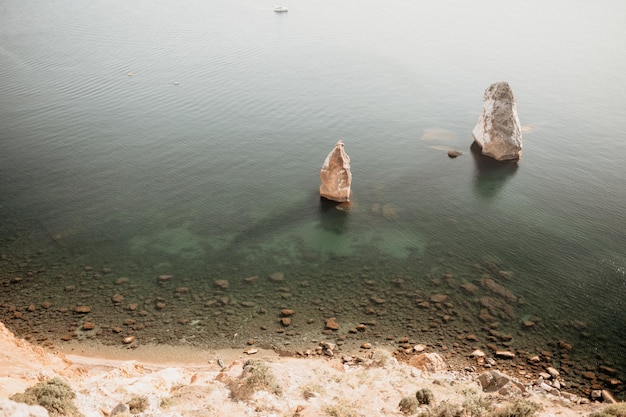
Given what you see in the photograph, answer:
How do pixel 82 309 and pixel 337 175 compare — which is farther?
pixel 337 175

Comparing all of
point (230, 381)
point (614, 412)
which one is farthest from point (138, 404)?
point (614, 412)

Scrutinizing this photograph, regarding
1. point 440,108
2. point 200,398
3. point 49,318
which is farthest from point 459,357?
point 440,108

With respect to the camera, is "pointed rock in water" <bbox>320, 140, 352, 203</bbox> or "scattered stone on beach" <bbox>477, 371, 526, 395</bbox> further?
"pointed rock in water" <bbox>320, 140, 352, 203</bbox>

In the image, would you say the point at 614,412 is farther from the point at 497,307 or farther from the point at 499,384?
the point at 497,307

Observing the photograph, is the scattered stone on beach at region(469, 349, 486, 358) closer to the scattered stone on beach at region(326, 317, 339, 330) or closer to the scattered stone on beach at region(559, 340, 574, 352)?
the scattered stone on beach at region(559, 340, 574, 352)

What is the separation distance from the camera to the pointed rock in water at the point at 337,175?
37.7 m

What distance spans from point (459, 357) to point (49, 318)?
24.8 metres

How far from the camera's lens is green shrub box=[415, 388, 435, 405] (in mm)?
17688

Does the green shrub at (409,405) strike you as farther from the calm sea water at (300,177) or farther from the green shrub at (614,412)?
the calm sea water at (300,177)

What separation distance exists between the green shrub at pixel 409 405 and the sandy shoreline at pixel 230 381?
30 centimetres

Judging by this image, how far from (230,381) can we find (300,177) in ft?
93.0

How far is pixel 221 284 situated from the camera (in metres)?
30.3

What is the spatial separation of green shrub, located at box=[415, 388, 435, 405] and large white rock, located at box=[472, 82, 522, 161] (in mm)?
38184

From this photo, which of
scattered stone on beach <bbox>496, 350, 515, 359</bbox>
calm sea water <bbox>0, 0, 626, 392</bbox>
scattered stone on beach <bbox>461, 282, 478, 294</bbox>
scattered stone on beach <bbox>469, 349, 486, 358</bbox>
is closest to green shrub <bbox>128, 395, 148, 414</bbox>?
calm sea water <bbox>0, 0, 626, 392</bbox>
